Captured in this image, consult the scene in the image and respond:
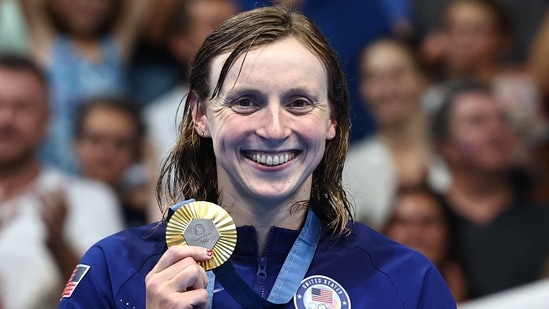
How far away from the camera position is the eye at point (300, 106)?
84.0 inches

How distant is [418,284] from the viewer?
2.22 metres

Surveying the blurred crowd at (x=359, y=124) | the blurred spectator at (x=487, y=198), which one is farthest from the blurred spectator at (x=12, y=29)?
the blurred spectator at (x=487, y=198)

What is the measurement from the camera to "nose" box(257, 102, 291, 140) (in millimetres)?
2090

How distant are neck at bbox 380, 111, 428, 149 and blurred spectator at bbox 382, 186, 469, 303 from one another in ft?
0.87

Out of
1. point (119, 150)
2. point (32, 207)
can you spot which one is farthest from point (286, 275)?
point (119, 150)

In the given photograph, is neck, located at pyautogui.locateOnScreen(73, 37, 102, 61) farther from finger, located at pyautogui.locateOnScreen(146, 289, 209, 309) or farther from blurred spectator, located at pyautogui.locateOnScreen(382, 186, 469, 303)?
finger, located at pyautogui.locateOnScreen(146, 289, 209, 309)

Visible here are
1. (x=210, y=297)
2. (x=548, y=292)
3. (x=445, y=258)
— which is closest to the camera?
(x=210, y=297)

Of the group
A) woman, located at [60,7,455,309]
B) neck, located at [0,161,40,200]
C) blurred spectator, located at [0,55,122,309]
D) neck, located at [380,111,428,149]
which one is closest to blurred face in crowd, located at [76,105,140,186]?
blurred spectator, located at [0,55,122,309]

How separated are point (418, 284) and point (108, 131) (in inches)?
119

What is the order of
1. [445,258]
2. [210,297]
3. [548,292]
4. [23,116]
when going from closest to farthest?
[210,297]
[23,116]
[548,292]
[445,258]

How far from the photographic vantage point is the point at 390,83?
226 inches

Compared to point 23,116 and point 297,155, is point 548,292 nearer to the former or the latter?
point 23,116

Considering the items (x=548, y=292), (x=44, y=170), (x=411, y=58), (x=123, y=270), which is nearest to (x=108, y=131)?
(x=44, y=170)

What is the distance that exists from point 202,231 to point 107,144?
305cm
